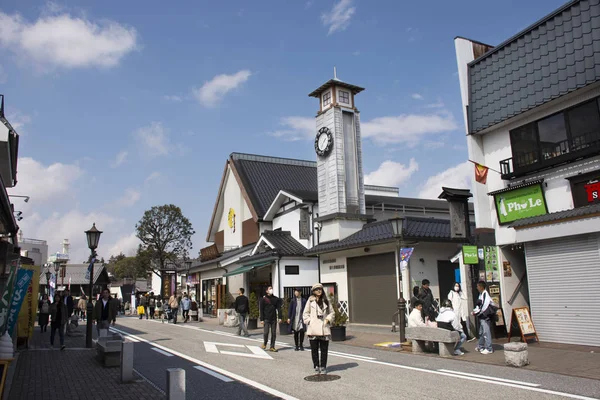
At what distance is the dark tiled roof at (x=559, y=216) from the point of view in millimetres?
12383

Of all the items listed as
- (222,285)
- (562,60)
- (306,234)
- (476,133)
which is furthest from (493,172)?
(222,285)

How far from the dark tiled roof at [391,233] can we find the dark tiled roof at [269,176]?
11.0 m

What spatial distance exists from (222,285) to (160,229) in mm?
14602

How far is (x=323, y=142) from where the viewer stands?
2528 centimetres

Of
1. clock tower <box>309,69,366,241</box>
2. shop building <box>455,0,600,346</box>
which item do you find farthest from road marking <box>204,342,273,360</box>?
clock tower <box>309,69,366,241</box>

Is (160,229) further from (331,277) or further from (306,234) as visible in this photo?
(331,277)

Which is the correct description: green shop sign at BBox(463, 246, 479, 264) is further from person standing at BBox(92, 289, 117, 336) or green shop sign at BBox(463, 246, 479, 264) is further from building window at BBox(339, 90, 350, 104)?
building window at BBox(339, 90, 350, 104)

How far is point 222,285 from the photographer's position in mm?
33812

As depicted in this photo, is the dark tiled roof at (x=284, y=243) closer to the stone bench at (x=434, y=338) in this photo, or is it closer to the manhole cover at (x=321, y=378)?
the stone bench at (x=434, y=338)

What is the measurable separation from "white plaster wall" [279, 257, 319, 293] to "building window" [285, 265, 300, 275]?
157 millimetres

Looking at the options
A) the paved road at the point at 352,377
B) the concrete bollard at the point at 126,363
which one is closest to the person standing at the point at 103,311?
the paved road at the point at 352,377

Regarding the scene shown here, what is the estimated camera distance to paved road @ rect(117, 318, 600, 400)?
774 centimetres

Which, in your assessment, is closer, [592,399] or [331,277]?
[592,399]

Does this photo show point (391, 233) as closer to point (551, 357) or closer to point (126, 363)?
point (551, 357)
